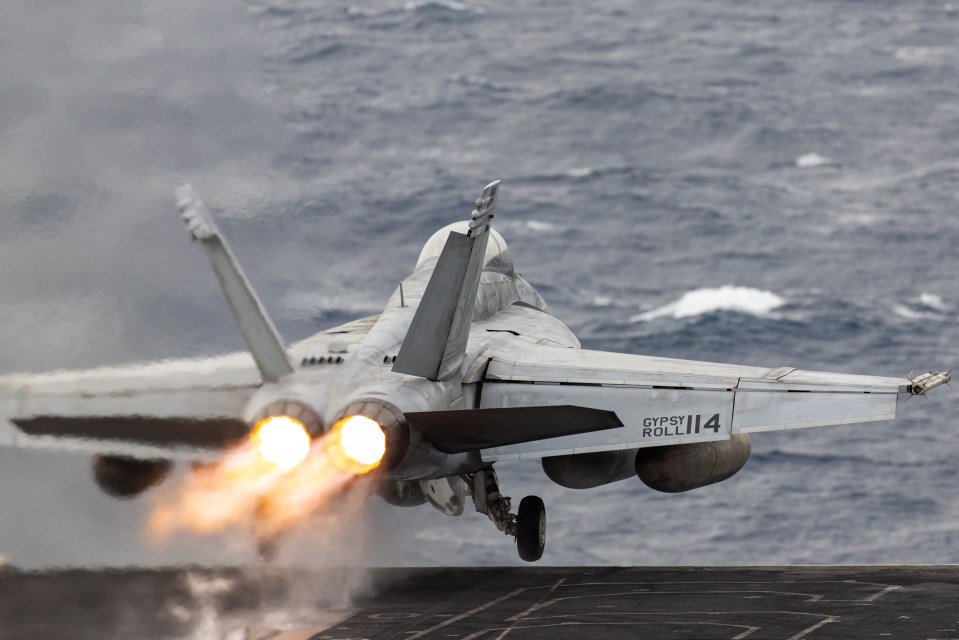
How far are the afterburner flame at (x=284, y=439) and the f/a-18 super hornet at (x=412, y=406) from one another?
3cm

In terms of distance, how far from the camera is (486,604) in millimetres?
34781

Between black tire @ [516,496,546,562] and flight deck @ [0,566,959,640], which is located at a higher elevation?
black tire @ [516,496,546,562]

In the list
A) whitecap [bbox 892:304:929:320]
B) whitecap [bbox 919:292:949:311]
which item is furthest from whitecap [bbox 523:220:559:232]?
whitecap [bbox 919:292:949:311]

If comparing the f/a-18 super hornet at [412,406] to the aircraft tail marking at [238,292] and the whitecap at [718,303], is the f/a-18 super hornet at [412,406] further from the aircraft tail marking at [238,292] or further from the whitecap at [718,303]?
the whitecap at [718,303]

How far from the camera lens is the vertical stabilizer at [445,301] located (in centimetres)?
3005

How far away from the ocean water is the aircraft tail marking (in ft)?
18.3

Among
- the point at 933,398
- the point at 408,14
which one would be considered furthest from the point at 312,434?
the point at 408,14

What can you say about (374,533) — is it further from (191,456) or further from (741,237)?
(741,237)

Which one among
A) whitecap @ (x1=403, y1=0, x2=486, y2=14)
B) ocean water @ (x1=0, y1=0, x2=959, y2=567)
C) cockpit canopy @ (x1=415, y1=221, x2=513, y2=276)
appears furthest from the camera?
whitecap @ (x1=403, y1=0, x2=486, y2=14)

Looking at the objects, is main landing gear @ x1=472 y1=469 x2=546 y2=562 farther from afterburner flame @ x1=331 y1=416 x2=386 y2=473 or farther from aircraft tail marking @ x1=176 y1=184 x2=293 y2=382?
aircraft tail marking @ x1=176 y1=184 x2=293 y2=382

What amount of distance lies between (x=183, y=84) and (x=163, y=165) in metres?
2.98

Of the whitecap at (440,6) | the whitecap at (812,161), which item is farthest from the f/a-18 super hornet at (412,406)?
the whitecap at (440,6)

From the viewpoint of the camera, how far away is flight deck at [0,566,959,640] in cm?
3106

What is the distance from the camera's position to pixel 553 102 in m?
93.4
